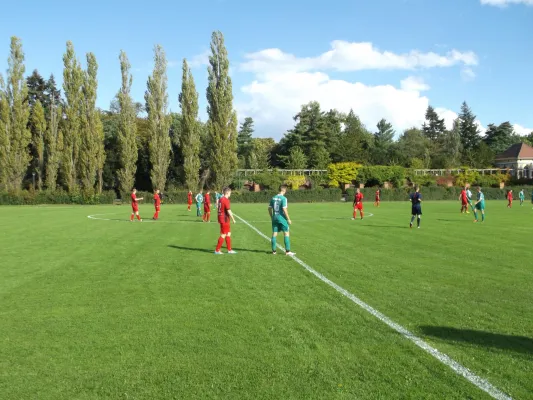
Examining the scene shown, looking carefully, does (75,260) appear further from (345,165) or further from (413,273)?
(345,165)

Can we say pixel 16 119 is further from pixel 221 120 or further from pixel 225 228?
pixel 225 228

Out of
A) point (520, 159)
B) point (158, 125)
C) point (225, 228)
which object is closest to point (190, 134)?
point (158, 125)

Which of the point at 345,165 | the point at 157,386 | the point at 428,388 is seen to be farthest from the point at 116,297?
the point at 345,165

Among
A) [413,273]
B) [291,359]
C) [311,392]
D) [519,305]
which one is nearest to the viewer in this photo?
[311,392]

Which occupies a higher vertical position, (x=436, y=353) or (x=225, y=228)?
(x=225, y=228)

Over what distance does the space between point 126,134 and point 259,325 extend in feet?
189

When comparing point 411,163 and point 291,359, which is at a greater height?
point 411,163

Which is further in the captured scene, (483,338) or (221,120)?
Result: (221,120)

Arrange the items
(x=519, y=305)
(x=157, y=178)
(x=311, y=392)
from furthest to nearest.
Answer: (x=157, y=178), (x=519, y=305), (x=311, y=392)

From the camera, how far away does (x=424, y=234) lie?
1680 centimetres

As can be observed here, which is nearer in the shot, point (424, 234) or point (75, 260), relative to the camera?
point (75, 260)

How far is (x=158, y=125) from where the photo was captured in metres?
60.2

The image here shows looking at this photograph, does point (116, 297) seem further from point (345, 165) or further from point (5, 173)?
point (345, 165)

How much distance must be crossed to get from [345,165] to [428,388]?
66.6m
